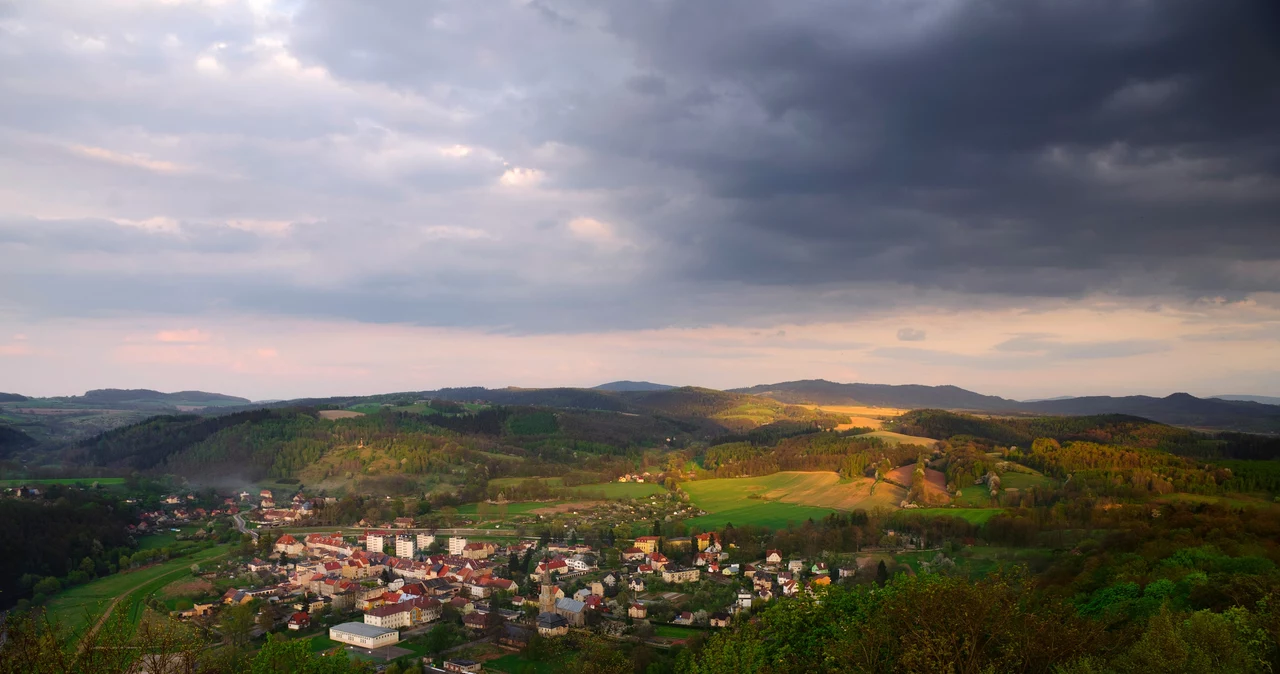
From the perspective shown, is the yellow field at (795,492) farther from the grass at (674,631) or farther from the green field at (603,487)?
the grass at (674,631)

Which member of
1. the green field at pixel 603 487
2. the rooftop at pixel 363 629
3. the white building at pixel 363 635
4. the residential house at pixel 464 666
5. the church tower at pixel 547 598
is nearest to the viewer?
the residential house at pixel 464 666

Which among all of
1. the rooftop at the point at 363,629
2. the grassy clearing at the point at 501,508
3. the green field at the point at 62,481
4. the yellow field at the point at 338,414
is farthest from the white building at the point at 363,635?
the yellow field at the point at 338,414

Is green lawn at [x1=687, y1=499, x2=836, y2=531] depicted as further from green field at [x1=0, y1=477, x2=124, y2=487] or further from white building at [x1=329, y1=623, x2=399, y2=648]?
green field at [x1=0, y1=477, x2=124, y2=487]

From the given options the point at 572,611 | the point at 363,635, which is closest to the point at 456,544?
the point at 572,611

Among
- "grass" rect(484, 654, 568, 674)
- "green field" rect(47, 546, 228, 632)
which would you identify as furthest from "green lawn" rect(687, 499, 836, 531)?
"green field" rect(47, 546, 228, 632)

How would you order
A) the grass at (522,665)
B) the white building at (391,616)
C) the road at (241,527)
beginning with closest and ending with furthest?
1. the grass at (522,665)
2. the white building at (391,616)
3. the road at (241,527)
